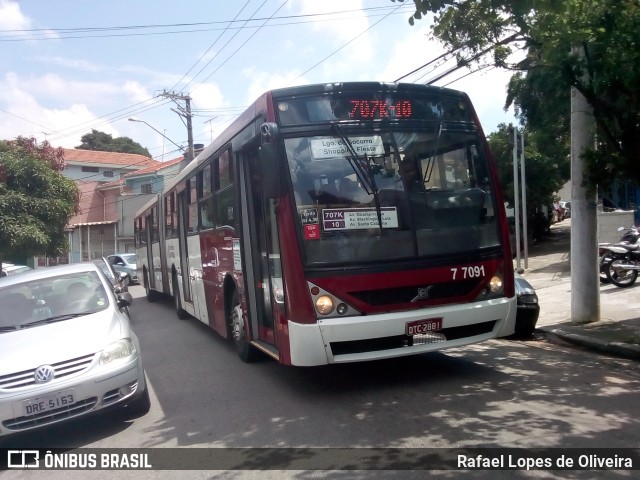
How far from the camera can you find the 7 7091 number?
6605mm

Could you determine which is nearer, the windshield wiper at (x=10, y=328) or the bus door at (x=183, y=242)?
the windshield wiper at (x=10, y=328)

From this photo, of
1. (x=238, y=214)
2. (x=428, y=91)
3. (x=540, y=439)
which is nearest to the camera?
(x=540, y=439)

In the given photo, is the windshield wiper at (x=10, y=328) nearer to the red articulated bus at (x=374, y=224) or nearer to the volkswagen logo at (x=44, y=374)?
the volkswagen logo at (x=44, y=374)

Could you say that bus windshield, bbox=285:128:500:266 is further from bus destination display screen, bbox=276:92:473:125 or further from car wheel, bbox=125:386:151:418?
car wheel, bbox=125:386:151:418

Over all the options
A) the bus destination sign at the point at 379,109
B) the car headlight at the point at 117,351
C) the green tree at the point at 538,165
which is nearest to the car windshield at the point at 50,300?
the car headlight at the point at 117,351

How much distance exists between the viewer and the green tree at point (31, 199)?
72.0ft

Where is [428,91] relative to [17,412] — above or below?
above

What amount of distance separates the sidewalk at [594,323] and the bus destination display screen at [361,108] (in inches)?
158

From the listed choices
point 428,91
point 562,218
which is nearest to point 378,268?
point 428,91

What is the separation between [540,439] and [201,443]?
9.49 ft

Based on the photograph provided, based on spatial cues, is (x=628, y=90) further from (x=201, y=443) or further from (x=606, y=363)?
(x=201, y=443)

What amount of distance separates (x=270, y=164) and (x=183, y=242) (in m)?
6.67

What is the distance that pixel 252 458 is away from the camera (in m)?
5.12

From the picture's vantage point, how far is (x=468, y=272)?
263 inches
